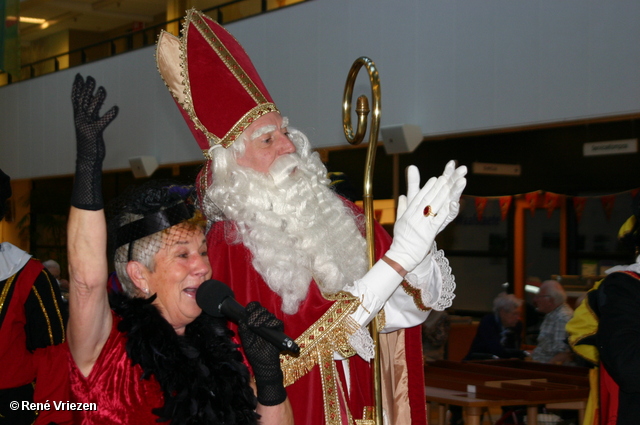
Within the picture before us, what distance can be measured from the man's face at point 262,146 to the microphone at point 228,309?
943 mm

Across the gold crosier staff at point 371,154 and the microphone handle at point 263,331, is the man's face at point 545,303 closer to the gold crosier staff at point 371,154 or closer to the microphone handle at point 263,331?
the gold crosier staff at point 371,154

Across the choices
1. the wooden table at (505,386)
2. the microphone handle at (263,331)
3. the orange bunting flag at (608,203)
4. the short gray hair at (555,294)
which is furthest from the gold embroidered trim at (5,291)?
the orange bunting flag at (608,203)

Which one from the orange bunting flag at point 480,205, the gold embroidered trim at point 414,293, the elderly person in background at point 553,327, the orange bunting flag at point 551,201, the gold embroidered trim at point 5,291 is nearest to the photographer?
the gold embroidered trim at point 414,293

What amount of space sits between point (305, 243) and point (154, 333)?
2.48 ft

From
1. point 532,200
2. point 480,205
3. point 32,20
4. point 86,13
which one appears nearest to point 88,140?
point 532,200

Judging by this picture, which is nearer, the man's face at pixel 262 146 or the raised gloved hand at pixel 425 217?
the raised gloved hand at pixel 425 217

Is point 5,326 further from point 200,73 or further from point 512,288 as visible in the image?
point 512,288

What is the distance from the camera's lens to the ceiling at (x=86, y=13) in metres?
13.0

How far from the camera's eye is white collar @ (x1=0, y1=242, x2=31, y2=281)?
2670 millimetres

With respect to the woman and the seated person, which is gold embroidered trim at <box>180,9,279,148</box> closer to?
the woman

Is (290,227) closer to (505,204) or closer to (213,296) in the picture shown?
(213,296)

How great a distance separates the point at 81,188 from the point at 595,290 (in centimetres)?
196

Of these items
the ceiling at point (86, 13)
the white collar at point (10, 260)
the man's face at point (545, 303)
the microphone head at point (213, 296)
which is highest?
the ceiling at point (86, 13)

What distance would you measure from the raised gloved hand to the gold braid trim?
213mm
